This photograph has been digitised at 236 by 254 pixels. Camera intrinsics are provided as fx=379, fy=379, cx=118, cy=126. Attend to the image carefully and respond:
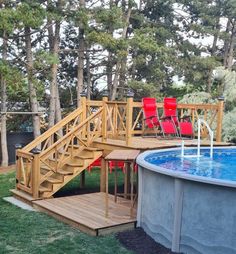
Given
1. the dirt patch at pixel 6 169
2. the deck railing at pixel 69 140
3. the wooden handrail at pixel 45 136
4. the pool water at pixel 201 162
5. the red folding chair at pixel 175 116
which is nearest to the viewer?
the pool water at pixel 201 162

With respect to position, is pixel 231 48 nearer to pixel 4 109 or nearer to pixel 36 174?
pixel 4 109

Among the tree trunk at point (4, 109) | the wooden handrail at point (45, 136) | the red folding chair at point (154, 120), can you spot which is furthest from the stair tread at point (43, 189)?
the tree trunk at point (4, 109)

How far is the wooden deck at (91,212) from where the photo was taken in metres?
5.98

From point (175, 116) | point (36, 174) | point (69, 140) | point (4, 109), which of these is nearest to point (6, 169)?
point (4, 109)

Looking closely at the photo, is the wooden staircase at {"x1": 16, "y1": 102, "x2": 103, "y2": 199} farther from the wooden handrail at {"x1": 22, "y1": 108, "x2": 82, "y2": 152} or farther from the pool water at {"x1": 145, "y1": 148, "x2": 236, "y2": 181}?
the pool water at {"x1": 145, "y1": 148, "x2": 236, "y2": 181}

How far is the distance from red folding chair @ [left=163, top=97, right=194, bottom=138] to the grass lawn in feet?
15.1

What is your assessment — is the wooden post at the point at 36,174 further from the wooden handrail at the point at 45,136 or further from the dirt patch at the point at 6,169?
the dirt patch at the point at 6,169

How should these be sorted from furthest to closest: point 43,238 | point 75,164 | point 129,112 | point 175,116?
point 175,116
point 75,164
point 129,112
point 43,238

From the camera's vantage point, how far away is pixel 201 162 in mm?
8094

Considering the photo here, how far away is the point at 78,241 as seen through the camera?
5539 mm

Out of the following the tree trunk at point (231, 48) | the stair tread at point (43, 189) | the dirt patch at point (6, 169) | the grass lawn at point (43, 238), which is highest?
the tree trunk at point (231, 48)

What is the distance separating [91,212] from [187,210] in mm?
2270

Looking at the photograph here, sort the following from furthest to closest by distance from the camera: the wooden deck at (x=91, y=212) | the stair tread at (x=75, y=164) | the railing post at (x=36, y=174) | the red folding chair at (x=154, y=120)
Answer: the red folding chair at (x=154, y=120) → the stair tread at (x=75, y=164) → the railing post at (x=36, y=174) → the wooden deck at (x=91, y=212)

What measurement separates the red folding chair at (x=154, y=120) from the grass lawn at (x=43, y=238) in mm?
4092
